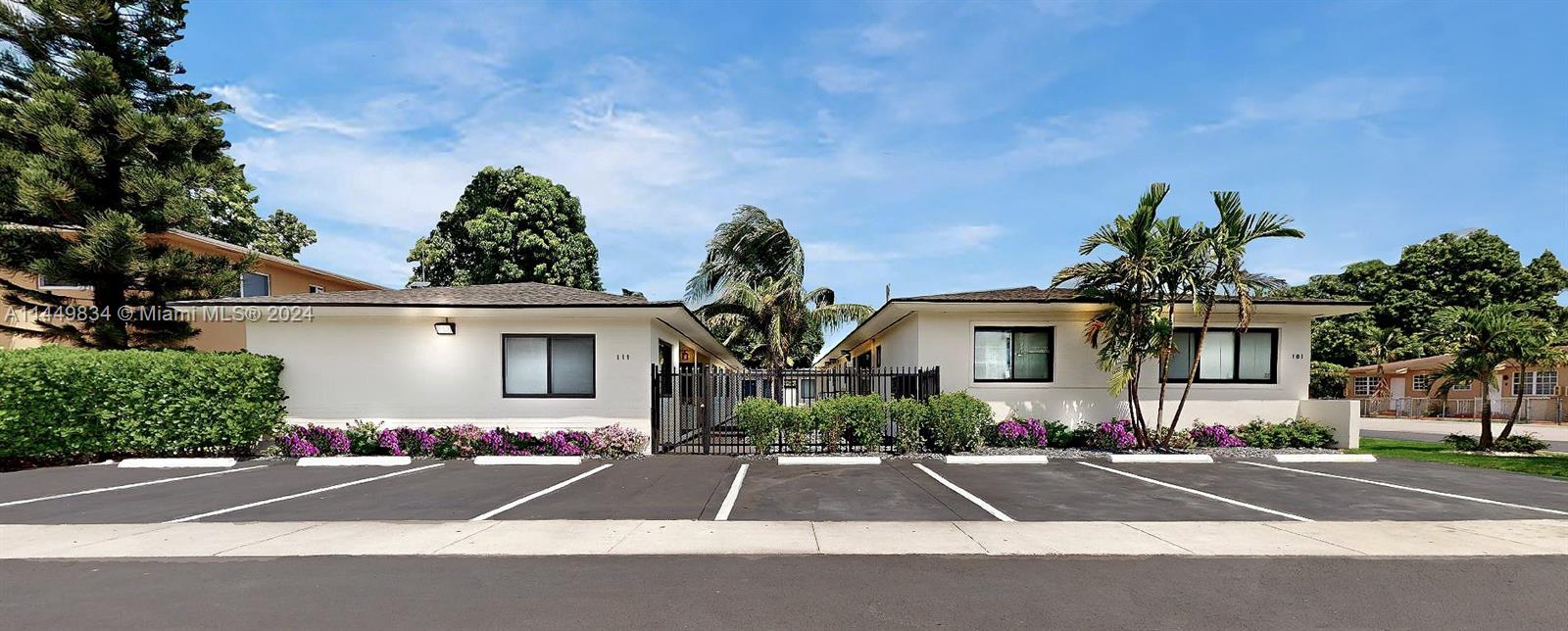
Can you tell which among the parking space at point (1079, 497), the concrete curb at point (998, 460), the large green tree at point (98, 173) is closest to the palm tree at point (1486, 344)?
the concrete curb at point (998, 460)

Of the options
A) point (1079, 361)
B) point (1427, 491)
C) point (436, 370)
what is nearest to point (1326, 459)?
point (1427, 491)

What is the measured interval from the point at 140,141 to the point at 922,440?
63.5ft

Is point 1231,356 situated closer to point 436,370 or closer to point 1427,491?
point 1427,491

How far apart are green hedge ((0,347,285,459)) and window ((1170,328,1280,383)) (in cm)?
1985

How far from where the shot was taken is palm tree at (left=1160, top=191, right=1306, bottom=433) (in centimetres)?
1252

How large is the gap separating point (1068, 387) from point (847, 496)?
8.18 meters

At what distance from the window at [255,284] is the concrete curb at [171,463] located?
9.91 meters

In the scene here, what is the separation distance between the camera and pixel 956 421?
12.9 meters

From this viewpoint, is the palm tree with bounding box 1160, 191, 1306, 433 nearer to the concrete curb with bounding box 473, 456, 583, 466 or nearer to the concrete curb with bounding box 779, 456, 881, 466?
the concrete curb with bounding box 779, 456, 881, 466

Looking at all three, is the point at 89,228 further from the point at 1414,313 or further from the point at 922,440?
the point at 1414,313

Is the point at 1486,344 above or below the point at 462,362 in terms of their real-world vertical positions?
above

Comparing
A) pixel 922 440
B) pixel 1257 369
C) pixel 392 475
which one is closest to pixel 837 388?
pixel 922 440

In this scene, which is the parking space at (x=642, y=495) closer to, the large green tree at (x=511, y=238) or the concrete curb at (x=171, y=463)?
the concrete curb at (x=171, y=463)

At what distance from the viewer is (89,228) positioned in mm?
14359
